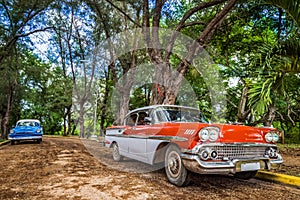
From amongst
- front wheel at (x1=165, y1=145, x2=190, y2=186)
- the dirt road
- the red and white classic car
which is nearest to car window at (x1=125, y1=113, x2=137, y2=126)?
the red and white classic car

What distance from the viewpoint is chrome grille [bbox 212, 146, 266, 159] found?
12.6 feet

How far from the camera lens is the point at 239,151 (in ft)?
13.1

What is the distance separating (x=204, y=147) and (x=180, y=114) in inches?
74.5

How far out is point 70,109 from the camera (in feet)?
106

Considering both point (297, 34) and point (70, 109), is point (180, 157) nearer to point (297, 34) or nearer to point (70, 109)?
point (297, 34)

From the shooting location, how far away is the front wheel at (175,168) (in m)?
4.14

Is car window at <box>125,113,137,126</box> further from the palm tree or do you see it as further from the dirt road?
the palm tree

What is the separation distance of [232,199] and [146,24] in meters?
8.56

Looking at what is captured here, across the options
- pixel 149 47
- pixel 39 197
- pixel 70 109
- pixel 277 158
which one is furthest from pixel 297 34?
pixel 70 109

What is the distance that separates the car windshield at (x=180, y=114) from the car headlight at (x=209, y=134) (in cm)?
139

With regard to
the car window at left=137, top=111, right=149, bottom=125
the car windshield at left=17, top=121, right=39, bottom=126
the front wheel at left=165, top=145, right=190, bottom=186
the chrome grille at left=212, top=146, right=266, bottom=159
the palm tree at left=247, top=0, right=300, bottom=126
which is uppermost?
the palm tree at left=247, top=0, right=300, bottom=126

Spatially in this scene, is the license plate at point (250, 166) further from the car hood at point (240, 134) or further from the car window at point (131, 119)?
the car window at point (131, 119)

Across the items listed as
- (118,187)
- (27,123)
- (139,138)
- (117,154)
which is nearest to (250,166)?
(118,187)

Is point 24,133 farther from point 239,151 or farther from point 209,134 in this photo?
point 239,151
